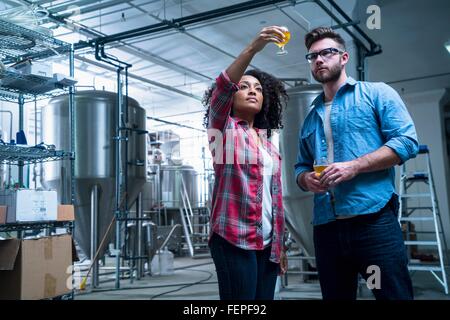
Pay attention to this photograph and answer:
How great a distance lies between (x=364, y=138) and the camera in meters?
1.34

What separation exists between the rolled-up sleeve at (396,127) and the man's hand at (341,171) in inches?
4.7

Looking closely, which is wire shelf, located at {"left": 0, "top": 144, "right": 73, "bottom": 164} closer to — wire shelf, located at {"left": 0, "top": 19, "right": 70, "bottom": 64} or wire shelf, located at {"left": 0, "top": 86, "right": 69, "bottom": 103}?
wire shelf, located at {"left": 0, "top": 86, "right": 69, "bottom": 103}

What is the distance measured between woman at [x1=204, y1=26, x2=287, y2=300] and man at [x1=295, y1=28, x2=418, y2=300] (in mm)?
151

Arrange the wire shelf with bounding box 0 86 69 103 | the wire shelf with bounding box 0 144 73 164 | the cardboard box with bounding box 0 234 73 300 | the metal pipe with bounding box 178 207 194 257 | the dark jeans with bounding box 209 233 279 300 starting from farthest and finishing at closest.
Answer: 1. the metal pipe with bounding box 178 207 194 257
2. the wire shelf with bounding box 0 86 69 103
3. the wire shelf with bounding box 0 144 73 164
4. the cardboard box with bounding box 0 234 73 300
5. the dark jeans with bounding box 209 233 279 300

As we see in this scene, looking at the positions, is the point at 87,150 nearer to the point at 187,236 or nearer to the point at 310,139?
the point at 310,139

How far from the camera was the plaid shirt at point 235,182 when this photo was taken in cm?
126

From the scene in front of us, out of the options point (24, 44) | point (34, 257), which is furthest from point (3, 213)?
point (24, 44)

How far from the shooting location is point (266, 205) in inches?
53.2

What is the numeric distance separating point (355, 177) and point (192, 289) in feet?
10.8

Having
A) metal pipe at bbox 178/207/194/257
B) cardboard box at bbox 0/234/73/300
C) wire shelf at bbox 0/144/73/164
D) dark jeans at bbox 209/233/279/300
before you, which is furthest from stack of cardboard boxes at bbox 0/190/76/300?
metal pipe at bbox 178/207/194/257

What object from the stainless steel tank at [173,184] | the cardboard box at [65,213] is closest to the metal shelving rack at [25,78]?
the cardboard box at [65,213]

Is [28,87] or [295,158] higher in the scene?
[28,87]

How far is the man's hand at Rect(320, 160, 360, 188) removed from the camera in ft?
4.07
